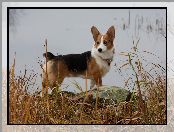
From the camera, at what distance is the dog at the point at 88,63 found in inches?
168

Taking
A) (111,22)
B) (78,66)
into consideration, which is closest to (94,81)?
(78,66)

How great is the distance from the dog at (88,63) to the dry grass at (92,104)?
10 centimetres

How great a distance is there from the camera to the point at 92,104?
169 inches

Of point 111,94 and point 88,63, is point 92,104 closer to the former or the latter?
point 111,94

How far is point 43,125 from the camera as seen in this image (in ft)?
14.1

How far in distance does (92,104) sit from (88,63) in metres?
0.32

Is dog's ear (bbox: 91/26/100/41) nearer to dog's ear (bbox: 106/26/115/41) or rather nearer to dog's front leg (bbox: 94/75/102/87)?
dog's ear (bbox: 106/26/115/41)

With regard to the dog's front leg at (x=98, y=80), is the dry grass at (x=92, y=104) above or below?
below

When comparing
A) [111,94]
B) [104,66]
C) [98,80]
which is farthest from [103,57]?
[111,94]

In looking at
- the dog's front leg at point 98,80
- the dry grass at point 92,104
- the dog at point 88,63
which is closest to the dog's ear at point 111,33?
the dog at point 88,63

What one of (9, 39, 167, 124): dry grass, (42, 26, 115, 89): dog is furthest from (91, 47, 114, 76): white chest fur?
(9, 39, 167, 124): dry grass

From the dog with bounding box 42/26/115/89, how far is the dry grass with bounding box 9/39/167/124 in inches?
3.9

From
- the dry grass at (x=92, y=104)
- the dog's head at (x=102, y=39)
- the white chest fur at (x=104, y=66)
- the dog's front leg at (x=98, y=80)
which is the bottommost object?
the dry grass at (x=92, y=104)

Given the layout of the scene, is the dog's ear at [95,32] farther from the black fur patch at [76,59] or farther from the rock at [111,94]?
the rock at [111,94]
